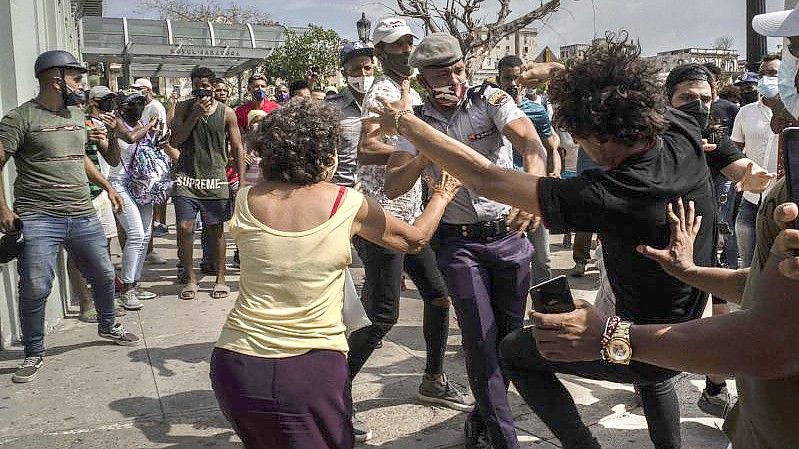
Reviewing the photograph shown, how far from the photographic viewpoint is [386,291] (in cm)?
390

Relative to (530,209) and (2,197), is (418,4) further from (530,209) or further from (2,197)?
(530,209)

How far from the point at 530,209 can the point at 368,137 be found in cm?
145

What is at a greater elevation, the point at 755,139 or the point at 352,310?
the point at 755,139

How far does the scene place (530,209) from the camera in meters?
2.48

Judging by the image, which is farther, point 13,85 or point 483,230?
point 13,85

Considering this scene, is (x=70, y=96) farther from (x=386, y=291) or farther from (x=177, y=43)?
(x=177, y=43)

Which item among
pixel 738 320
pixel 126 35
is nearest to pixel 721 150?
pixel 738 320

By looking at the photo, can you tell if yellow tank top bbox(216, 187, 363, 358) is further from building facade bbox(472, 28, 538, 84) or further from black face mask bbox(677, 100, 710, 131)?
building facade bbox(472, 28, 538, 84)

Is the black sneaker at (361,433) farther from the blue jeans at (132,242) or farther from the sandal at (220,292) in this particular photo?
the blue jeans at (132,242)

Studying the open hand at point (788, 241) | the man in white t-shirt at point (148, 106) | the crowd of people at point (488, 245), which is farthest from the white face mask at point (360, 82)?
the man in white t-shirt at point (148, 106)

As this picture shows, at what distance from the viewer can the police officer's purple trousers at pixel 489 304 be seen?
3.30 metres

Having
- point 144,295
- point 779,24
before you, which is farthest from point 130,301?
point 779,24

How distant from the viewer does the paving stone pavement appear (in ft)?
12.5

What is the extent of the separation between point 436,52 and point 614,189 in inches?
55.1
